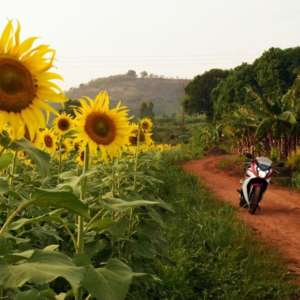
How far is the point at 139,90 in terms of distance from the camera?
525 feet

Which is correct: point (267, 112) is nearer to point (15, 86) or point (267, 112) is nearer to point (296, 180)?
point (296, 180)

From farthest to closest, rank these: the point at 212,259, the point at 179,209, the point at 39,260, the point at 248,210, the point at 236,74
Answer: the point at 236,74 < the point at 248,210 < the point at 179,209 < the point at 212,259 < the point at 39,260

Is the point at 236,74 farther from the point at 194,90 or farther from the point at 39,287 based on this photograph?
the point at 39,287

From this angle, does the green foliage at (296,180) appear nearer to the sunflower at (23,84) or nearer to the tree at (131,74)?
the sunflower at (23,84)

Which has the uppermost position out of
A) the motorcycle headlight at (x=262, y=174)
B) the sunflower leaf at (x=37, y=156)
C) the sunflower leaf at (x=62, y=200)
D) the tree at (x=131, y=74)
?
the tree at (x=131, y=74)

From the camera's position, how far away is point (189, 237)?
7.16 m

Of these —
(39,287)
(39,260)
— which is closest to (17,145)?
(39,260)

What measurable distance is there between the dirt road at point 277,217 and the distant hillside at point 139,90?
117m

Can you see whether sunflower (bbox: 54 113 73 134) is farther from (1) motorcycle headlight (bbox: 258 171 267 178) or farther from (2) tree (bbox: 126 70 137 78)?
(2) tree (bbox: 126 70 137 78)

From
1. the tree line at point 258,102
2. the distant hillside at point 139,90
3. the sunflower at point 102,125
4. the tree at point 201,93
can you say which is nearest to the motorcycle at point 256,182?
the sunflower at point 102,125

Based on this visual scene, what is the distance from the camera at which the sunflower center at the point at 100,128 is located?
3.90 m

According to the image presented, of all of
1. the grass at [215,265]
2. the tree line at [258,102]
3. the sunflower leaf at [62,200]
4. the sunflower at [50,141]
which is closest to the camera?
the sunflower leaf at [62,200]

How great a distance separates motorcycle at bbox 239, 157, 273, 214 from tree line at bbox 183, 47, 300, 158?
686 cm

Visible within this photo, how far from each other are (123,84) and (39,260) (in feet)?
559
